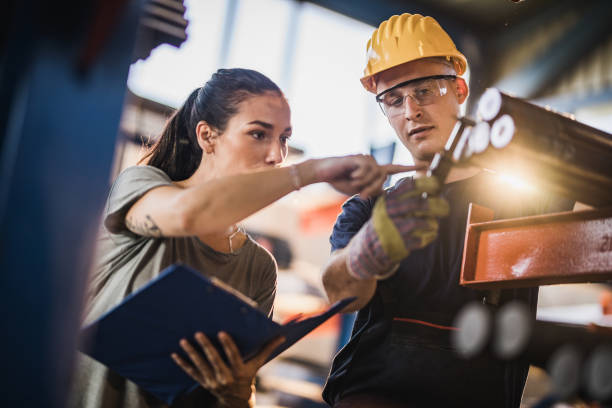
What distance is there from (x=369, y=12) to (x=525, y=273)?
3.64m

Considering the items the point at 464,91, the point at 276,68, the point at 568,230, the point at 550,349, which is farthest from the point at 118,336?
the point at 276,68

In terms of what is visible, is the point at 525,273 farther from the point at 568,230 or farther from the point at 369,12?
the point at 369,12

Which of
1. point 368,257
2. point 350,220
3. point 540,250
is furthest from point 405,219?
point 350,220

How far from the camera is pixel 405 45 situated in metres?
1.69

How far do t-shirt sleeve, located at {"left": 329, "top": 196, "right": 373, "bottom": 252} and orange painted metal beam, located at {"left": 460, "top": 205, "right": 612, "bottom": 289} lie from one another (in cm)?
45

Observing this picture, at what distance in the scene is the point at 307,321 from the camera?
3.71ft

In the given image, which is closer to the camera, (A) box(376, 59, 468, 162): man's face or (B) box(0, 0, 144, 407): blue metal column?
(B) box(0, 0, 144, 407): blue metal column

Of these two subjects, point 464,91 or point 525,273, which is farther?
point 464,91

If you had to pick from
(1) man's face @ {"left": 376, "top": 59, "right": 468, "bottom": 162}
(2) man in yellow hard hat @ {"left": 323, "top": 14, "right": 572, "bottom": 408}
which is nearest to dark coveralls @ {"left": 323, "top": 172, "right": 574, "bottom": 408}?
(2) man in yellow hard hat @ {"left": 323, "top": 14, "right": 572, "bottom": 408}

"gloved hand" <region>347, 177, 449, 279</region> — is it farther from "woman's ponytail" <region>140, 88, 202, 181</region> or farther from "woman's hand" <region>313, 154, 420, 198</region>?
"woman's ponytail" <region>140, 88, 202, 181</region>

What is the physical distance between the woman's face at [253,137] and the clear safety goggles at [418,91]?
34cm

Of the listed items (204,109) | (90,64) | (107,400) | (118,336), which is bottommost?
(107,400)

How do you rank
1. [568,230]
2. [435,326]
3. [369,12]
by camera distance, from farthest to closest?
[369,12], [435,326], [568,230]

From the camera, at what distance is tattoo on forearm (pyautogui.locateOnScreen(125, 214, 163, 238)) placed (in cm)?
116
